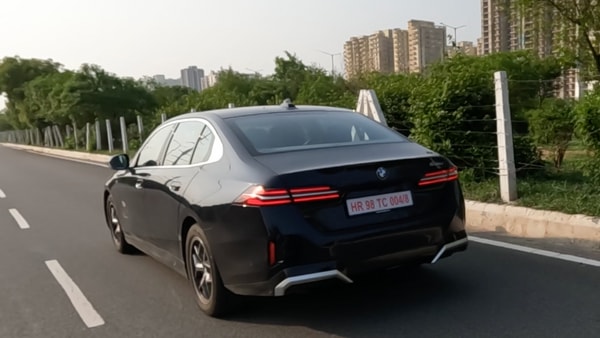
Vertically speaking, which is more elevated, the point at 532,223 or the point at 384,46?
the point at 384,46

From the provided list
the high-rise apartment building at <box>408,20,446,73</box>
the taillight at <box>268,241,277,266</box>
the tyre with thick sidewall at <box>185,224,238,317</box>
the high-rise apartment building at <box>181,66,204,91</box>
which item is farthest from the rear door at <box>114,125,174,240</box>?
the high-rise apartment building at <box>181,66,204,91</box>

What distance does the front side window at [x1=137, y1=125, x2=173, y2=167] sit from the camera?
574cm

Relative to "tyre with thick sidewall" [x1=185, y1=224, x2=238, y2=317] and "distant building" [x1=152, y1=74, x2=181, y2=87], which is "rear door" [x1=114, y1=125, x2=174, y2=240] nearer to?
"tyre with thick sidewall" [x1=185, y1=224, x2=238, y2=317]

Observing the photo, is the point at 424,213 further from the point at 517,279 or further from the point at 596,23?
the point at 596,23

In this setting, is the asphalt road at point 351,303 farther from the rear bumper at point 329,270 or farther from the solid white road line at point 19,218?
the solid white road line at point 19,218

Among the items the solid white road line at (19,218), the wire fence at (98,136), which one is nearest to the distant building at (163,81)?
the wire fence at (98,136)

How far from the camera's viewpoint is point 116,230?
7082 mm

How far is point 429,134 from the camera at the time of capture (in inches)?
366

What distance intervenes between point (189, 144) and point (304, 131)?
1031 millimetres

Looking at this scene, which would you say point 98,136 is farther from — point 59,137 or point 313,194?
point 313,194

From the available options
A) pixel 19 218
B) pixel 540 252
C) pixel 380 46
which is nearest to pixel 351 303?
pixel 540 252

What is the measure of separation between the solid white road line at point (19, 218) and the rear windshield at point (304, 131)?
5.92 m

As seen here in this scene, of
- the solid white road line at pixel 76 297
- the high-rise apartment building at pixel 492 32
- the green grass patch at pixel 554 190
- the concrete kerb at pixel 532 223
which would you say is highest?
the high-rise apartment building at pixel 492 32

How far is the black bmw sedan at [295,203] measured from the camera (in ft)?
12.8
